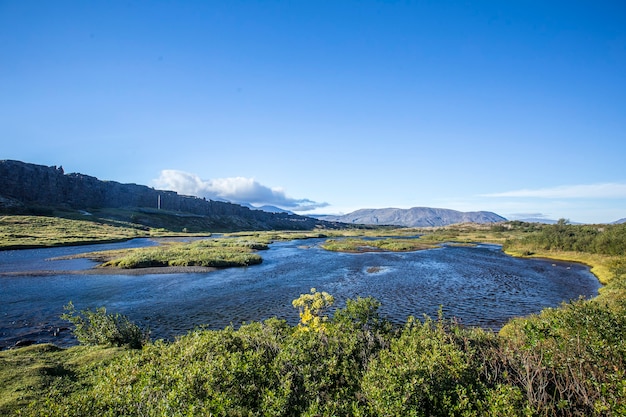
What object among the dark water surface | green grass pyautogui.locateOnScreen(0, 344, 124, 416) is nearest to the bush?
green grass pyautogui.locateOnScreen(0, 344, 124, 416)

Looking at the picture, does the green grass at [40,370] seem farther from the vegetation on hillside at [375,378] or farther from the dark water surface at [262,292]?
the dark water surface at [262,292]

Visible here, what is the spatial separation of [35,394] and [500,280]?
54984 mm

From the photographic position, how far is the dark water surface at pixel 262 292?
29.2m

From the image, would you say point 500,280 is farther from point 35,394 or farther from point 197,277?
point 35,394

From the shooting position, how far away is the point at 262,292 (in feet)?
131

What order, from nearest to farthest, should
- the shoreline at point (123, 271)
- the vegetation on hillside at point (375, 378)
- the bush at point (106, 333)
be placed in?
the vegetation on hillside at point (375, 378), the bush at point (106, 333), the shoreline at point (123, 271)

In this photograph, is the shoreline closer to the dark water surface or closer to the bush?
the dark water surface

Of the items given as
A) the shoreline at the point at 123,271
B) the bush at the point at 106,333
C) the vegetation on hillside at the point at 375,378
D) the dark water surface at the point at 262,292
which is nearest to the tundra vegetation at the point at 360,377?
the vegetation on hillside at the point at 375,378

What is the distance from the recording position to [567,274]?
5606 centimetres

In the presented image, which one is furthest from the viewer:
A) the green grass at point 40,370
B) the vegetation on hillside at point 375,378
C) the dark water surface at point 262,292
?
the dark water surface at point 262,292

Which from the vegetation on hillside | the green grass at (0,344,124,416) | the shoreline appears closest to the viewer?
the vegetation on hillside

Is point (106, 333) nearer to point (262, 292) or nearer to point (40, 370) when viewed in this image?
point (40, 370)

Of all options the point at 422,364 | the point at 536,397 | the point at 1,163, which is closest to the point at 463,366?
the point at 422,364

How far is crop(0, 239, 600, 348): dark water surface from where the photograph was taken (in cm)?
2917
